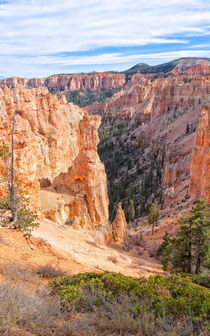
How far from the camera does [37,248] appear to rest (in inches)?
359

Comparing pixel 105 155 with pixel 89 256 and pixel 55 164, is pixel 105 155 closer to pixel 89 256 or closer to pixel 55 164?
pixel 55 164

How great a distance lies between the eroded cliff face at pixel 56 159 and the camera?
52.5ft

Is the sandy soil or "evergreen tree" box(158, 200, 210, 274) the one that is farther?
"evergreen tree" box(158, 200, 210, 274)

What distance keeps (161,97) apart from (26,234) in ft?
268

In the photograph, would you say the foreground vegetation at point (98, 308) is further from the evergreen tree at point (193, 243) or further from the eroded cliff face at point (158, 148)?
the eroded cliff face at point (158, 148)

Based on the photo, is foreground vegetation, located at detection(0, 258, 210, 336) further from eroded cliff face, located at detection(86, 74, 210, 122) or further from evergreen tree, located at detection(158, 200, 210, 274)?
eroded cliff face, located at detection(86, 74, 210, 122)

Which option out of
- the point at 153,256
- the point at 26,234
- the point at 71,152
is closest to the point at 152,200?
the point at 71,152

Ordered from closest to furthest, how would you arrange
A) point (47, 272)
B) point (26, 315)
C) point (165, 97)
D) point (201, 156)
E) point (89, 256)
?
point (26, 315)
point (47, 272)
point (89, 256)
point (201, 156)
point (165, 97)

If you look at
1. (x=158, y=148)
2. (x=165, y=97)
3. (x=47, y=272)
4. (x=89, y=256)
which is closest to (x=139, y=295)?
(x=47, y=272)

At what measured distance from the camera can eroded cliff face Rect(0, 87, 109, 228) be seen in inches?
630

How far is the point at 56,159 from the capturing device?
1433 inches

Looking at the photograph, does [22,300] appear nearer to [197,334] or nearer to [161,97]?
[197,334]

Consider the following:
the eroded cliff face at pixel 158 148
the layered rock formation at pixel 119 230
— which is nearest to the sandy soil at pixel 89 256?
the layered rock formation at pixel 119 230

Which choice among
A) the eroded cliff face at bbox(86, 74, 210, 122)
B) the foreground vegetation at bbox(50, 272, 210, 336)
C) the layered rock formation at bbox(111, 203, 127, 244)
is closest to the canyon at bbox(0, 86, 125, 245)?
the layered rock formation at bbox(111, 203, 127, 244)
